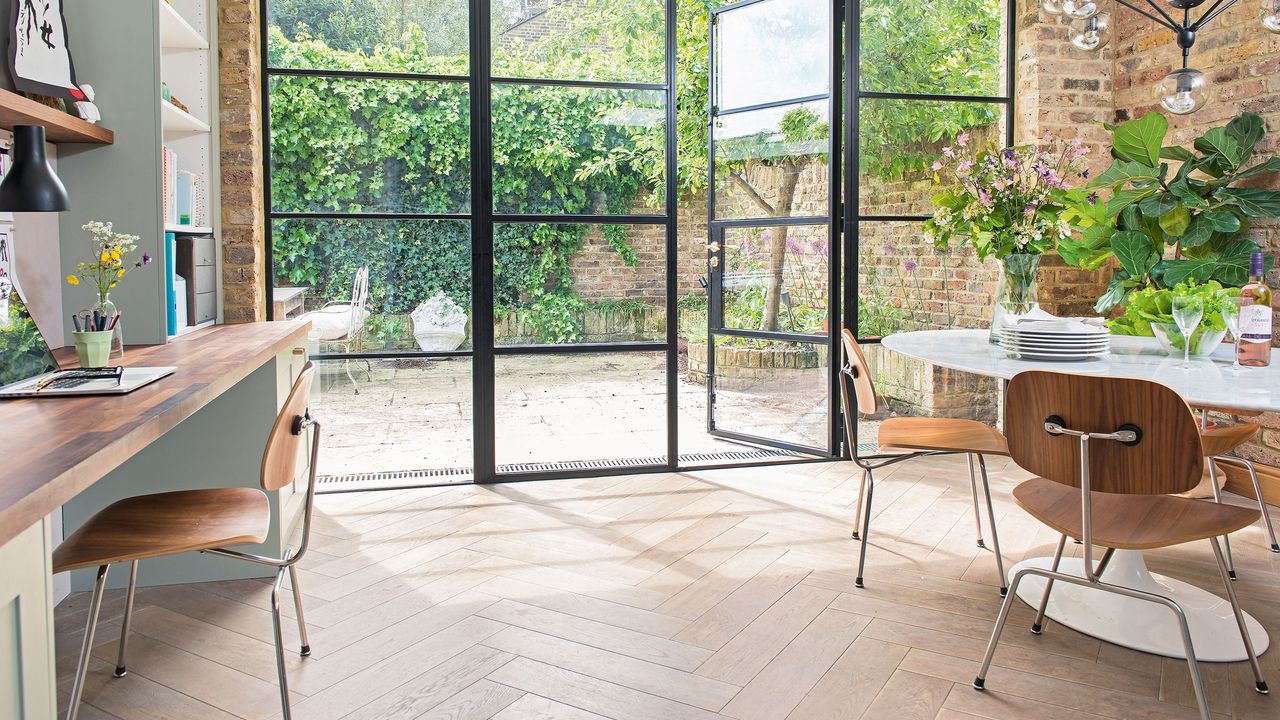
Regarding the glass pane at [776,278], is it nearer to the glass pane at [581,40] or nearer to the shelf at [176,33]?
the glass pane at [581,40]

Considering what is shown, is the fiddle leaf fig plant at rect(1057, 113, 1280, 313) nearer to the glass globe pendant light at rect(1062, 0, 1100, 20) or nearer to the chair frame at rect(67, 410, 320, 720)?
the glass globe pendant light at rect(1062, 0, 1100, 20)

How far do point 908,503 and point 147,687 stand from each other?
116 inches

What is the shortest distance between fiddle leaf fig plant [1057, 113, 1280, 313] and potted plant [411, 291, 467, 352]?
2771 mm

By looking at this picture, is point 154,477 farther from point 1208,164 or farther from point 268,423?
point 1208,164

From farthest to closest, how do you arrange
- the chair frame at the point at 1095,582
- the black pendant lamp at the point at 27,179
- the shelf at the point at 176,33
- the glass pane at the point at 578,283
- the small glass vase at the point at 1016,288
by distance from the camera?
the glass pane at the point at 578,283, the shelf at the point at 176,33, the small glass vase at the point at 1016,288, the black pendant lamp at the point at 27,179, the chair frame at the point at 1095,582

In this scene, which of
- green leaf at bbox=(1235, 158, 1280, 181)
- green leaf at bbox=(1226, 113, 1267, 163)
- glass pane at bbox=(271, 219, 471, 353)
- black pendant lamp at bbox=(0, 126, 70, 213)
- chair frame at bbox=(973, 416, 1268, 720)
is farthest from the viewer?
glass pane at bbox=(271, 219, 471, 353)

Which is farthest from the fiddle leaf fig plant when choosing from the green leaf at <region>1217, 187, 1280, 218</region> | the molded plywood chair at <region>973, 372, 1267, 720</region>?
the molded plywood chair at <region>973, 372, 1267, 720</region>

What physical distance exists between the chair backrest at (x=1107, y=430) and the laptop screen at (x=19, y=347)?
2.39m

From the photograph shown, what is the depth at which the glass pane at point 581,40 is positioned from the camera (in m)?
4.23

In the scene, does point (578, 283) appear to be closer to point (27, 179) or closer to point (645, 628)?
point (645, 628)

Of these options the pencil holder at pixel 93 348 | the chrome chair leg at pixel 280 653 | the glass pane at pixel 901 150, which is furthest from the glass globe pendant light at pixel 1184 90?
the pencil holder at pixel 93 348

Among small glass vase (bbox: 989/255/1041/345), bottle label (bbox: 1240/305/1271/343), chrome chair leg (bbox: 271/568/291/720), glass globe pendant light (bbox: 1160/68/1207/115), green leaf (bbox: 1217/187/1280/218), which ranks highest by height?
glass globe pendant light (bbox: 1160/68/1207/115)

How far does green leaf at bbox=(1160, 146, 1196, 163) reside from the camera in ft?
13.1

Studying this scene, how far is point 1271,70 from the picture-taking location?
388 centimetres
